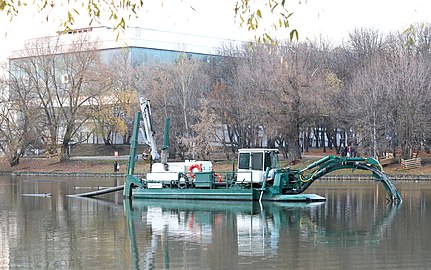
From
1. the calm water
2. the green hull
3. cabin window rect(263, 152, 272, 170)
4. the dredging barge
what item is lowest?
the calm water

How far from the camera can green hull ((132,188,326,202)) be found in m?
34.4

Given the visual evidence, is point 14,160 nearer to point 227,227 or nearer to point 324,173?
point 324,173

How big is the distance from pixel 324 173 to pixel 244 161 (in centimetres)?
364

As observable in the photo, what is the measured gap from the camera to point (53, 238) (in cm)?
2303

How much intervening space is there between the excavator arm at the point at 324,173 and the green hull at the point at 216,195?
0.57 metres

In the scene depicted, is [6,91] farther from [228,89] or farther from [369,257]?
[369,257]

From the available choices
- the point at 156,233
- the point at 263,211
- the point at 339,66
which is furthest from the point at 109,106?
the point at 156,233

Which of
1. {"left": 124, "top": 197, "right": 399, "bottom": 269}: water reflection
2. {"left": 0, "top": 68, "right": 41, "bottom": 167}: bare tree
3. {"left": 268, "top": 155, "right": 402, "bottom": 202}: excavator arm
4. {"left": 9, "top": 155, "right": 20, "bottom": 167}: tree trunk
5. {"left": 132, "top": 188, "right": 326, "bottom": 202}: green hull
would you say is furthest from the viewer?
{"left": 9, "top": 155, "right": 20, "bottom": 167}: tree trunk

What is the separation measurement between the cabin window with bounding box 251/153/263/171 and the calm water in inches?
86.7

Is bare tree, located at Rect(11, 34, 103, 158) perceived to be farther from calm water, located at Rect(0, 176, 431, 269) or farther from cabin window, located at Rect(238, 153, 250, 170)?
cabin window, located at Rect(238, 153, 250, 170)

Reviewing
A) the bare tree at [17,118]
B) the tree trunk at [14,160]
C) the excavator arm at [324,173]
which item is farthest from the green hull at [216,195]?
the tree trunk at [14,160]

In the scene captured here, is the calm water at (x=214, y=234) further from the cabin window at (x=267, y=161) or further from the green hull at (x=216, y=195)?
the cabin window at (x=267, y=161)

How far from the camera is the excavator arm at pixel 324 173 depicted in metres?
34.3

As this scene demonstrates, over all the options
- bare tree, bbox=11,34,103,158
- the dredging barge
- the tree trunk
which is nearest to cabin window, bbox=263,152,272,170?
the dredging barge
